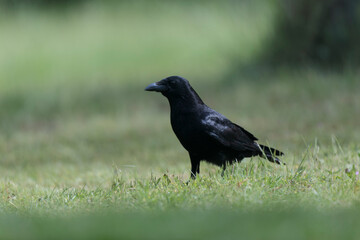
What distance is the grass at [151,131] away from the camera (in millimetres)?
4000

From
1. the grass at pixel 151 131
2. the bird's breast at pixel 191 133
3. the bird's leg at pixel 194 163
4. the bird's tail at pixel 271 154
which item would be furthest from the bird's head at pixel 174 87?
the bird's tail at pixel 271 154

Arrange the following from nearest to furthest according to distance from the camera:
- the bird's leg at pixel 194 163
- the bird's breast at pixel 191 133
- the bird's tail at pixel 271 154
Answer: the bird's breast at pixel 191 133 < the bird's tail at pixel 271 154 < the bird's leg at pixel 194 163

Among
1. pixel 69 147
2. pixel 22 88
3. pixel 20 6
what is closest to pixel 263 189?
pixel 69 147

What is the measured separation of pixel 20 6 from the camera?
2000 centimetres

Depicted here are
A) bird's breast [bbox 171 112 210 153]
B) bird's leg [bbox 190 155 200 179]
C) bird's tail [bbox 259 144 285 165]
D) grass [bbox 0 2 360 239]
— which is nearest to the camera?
grass [bbox 0 2 360 239]

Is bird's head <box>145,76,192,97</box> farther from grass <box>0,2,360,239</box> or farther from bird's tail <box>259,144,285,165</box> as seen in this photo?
bird's tail <box>259,144,285,165</box>

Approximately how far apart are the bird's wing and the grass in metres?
0.32

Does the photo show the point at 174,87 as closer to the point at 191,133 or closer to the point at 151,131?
the point at 191,133

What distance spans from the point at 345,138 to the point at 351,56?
12.3 feet

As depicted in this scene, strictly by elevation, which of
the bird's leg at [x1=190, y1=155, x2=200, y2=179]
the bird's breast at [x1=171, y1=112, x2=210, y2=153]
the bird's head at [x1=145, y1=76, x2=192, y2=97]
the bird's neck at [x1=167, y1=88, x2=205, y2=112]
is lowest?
the bird's leg at [x1=190, y1=155, x2=200, y2=179]

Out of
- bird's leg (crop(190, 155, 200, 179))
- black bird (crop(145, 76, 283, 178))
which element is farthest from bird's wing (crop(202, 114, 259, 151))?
bird's leg (crop(190, 155, 200, 179))

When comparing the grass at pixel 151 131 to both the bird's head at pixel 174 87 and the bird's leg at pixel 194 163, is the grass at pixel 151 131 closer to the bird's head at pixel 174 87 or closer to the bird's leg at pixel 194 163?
the bird's leg at pixel 194 163

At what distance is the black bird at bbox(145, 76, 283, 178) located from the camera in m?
5.92

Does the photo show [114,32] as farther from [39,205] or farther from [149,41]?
[39,205]
